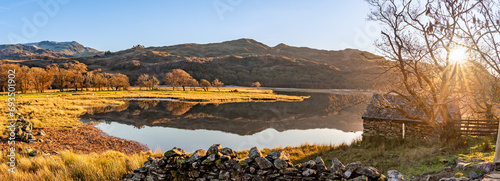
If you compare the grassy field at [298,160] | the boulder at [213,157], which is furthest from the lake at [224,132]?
the boulder at [213,157]

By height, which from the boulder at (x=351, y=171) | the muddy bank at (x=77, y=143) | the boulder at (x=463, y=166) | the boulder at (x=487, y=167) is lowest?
the muddy bank at (x=77, y=143)

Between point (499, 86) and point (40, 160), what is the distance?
91.1 ft

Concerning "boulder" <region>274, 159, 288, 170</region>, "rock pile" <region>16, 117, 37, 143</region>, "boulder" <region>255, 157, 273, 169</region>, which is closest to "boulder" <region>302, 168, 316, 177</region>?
"boulder" <region>274, 159, 288, 170</region>

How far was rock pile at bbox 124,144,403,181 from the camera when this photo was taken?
6.50 metres

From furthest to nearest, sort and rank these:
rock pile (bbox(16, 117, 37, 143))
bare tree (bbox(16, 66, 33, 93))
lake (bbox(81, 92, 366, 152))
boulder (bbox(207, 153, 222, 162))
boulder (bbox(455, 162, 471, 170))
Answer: bare tree (bbox(16, 66, 33, 93))
lake (bbox(81, 92, 366, 152))
rock pile (bbox(16, 117, 37, 143))
boulder (bbox(455, 162, 471, 170))
boulder (bbox(207, 153, 222, 162))

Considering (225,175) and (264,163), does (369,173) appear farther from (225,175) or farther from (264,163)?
(225,175)

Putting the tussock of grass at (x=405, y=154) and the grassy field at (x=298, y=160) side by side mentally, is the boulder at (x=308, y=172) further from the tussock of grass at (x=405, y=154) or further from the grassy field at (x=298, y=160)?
the tussock of grass at (x=405, y=154)

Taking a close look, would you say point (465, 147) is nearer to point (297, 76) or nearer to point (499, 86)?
point (499, 86)

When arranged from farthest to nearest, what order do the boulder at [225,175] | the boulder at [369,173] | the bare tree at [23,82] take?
the bare tree at [23,82] → the boulder at [225,175] → the boulder at [369,173]

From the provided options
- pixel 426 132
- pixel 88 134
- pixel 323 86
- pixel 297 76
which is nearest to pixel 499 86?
pixel 426 132

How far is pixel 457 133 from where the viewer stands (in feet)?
50.0

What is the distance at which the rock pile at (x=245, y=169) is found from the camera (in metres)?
6.50

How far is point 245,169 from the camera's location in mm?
7066

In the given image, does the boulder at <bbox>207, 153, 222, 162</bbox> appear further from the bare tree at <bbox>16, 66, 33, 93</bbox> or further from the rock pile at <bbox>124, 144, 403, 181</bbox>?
the bare tree at <bbox>16, 66, 33, 93</bbox>
